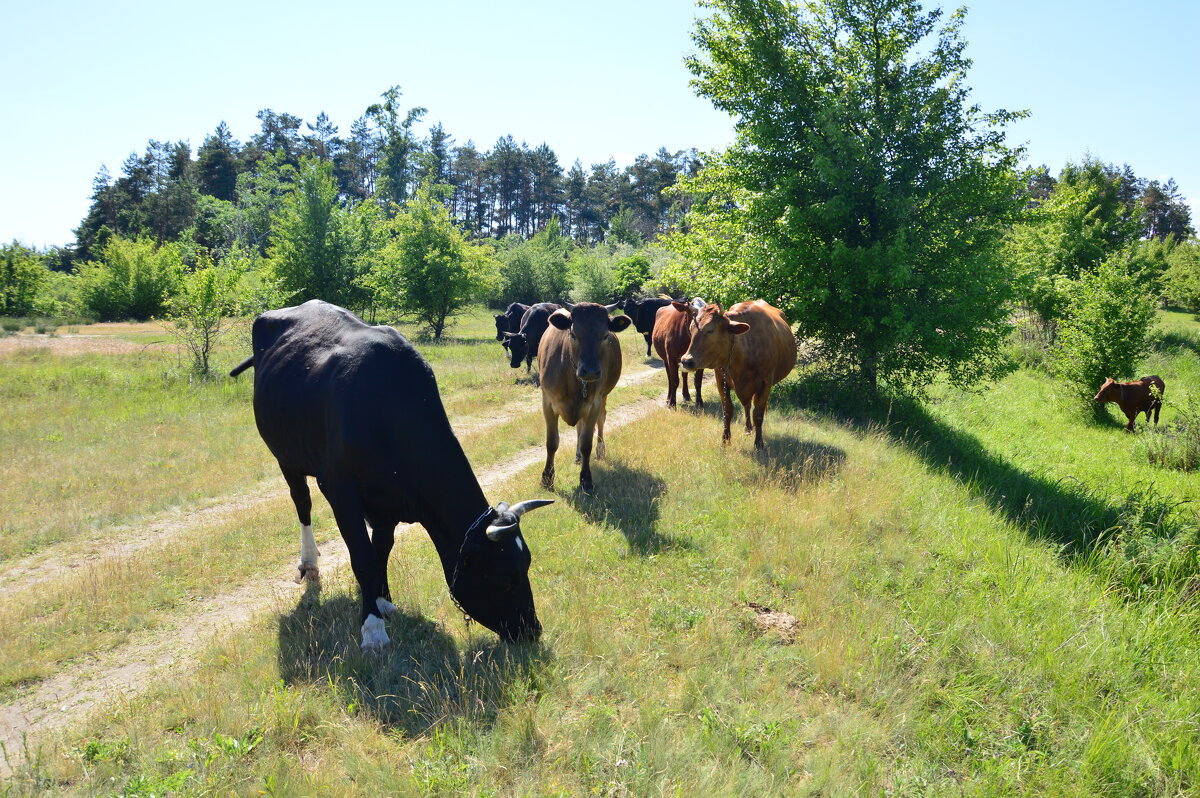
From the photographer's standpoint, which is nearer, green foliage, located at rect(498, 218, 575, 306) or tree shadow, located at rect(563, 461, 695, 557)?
tree shadow, located at rect(563, 461, 695, 557)

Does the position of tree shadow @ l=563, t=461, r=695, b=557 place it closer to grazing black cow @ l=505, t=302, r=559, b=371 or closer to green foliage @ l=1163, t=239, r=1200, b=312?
grazing black cow @ l=505, t=302, r=559, b=371

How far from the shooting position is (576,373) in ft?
24.4

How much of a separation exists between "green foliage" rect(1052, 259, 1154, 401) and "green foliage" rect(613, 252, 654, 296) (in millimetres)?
25657

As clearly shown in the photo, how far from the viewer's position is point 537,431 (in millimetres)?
12312

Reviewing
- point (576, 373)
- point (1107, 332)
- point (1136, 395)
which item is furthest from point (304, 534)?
point (1107, 332)

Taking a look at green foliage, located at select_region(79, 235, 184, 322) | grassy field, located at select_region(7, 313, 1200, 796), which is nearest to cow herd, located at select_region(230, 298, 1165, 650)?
grassy field, located at select_region(7, 313, 1200, 796)

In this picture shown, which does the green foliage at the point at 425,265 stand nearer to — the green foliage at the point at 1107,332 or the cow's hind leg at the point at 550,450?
the cow's hind leg at the point at 550,450

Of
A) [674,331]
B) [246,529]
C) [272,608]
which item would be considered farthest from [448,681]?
[674,331]

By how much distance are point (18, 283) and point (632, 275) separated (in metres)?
36.9

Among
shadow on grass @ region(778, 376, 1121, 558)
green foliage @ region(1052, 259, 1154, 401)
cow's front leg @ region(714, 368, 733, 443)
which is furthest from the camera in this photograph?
green foliage @ region(1052, 259, 1154, 401)

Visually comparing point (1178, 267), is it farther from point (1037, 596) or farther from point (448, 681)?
point (448, 681)

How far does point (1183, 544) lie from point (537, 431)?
9.40 meters

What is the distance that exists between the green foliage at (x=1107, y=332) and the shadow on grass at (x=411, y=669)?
22306 millimetres

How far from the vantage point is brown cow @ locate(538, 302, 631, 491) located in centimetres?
734
